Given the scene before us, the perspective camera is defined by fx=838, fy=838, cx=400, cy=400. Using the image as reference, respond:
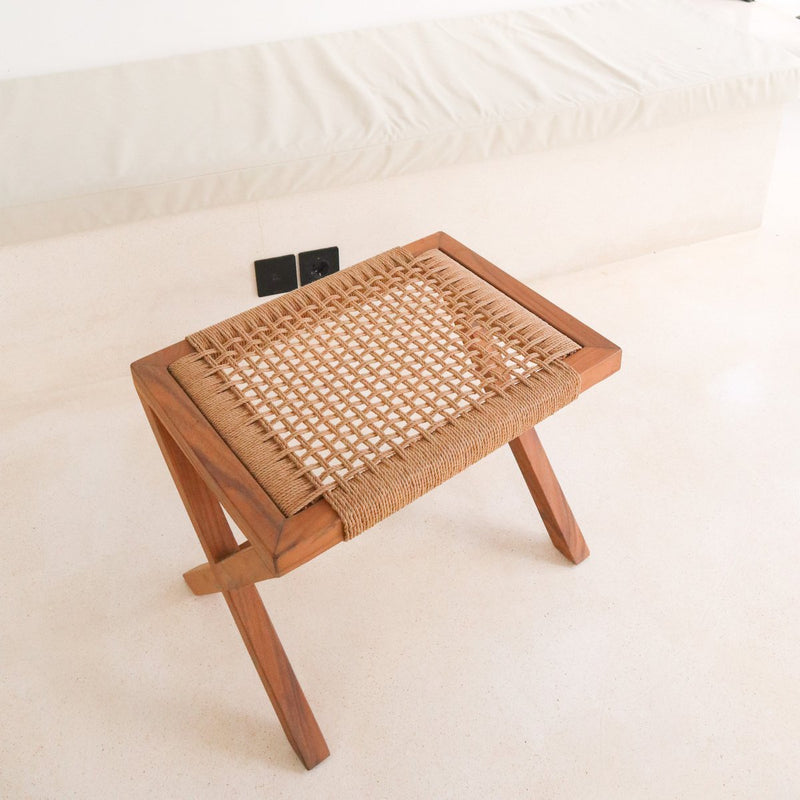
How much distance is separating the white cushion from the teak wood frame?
39cm

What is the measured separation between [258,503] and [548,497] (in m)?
0.54

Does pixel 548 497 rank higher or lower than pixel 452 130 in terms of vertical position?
lower

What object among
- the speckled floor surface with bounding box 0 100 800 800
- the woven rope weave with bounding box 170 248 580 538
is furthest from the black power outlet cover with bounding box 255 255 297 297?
the woven rope weave with bounding box 170 248 580 538

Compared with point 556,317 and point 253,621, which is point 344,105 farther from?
point 253,621

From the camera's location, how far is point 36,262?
1.46 m

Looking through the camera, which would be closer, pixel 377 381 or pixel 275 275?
pixel 377 381

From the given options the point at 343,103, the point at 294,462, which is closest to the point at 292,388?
the point at 294,462

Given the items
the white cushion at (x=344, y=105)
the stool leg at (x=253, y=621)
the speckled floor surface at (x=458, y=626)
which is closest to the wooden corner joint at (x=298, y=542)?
the stool leg at (x=253, y=621)

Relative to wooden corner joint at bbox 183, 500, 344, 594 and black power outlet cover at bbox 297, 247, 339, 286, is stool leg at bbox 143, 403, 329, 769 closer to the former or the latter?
wooden corner joint at bbox 183, 500, 344, 594

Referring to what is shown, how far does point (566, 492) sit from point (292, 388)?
0.61 meters

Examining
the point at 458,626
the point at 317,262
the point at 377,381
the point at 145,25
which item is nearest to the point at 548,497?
the point at 458,626

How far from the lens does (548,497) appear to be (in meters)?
1.28

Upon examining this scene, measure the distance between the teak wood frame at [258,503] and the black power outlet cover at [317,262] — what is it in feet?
1.42

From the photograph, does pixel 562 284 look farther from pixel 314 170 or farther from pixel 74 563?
pixel 74 563
